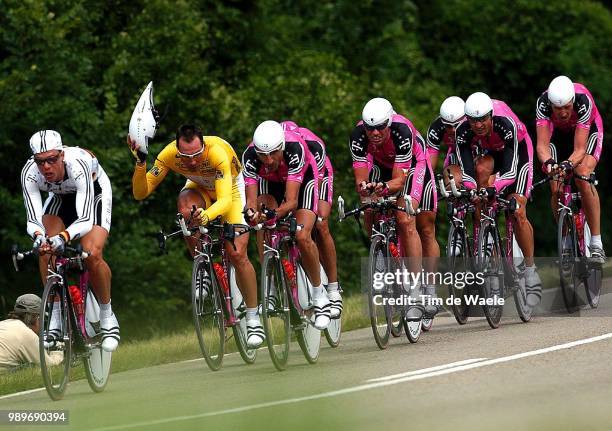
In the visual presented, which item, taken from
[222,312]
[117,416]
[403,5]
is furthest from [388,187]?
[403,5]

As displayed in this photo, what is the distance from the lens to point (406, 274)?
1511 cm

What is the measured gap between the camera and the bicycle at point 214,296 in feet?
46.0

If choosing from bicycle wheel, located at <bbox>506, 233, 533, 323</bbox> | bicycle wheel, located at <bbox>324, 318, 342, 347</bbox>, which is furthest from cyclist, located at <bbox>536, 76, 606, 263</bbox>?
bicycle wheel, located at <bbox>324, 318, 342, 347</bbox>

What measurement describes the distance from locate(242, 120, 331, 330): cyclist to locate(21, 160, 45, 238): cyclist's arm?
183 centimetres

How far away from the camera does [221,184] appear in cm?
1395

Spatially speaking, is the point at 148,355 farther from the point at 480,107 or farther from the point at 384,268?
the point at 480,107

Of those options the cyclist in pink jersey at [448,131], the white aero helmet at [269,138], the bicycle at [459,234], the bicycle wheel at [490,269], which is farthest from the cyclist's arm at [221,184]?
the cyclist in pink jersey at [448,131]

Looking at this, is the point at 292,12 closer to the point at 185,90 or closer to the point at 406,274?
the point at 185,90

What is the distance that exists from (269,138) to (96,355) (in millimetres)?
2399

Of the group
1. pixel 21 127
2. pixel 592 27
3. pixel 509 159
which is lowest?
pixel 509 159

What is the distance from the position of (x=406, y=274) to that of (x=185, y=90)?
11.8m

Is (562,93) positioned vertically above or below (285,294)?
above

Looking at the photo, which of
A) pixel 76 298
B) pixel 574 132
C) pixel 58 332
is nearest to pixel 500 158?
pixel 574 132

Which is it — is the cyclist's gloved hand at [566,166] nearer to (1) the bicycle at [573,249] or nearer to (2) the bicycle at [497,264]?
(1) the bicycle at [573,249]
